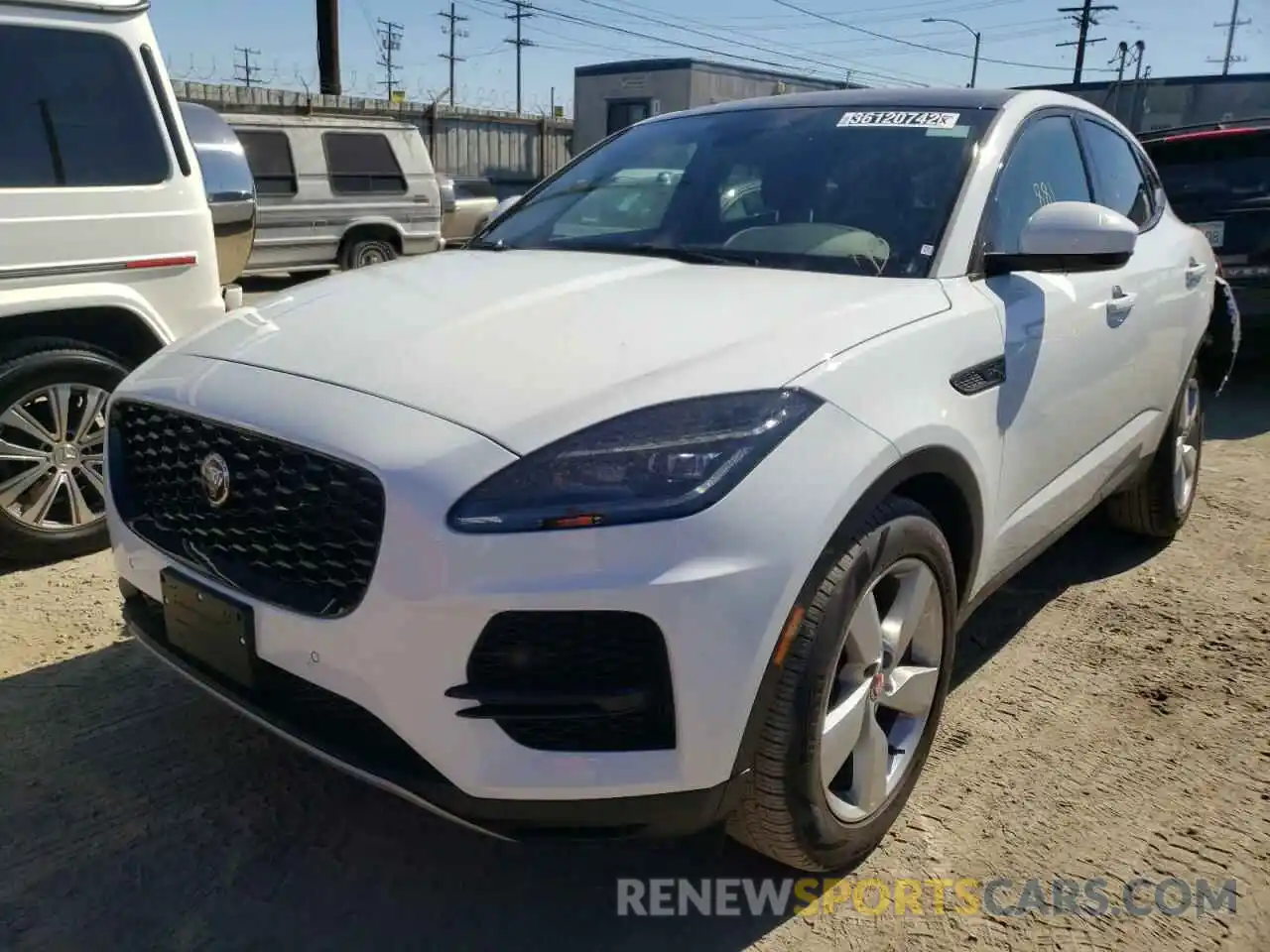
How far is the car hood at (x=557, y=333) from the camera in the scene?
198 cm

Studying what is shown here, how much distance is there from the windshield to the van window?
9449 mm

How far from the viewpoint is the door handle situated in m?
3.29

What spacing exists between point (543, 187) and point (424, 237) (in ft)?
32.1

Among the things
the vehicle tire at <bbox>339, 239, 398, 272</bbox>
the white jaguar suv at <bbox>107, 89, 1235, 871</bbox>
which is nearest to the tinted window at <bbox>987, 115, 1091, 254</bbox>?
the white jaguar suv at <bbox>107, 89, 1235, 871</bbox>

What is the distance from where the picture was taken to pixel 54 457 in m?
3.98

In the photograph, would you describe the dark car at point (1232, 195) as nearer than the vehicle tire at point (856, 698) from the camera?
No

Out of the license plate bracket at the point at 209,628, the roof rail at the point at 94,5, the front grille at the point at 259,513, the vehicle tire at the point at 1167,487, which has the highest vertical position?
the roof rail at the point at 94,5

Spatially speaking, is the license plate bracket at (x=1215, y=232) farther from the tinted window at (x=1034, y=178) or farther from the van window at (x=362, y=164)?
the van window at (x=362, y=164)

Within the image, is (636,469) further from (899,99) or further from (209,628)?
(899,99)

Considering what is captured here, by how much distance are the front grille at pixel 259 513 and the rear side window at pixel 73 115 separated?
6.40 ft

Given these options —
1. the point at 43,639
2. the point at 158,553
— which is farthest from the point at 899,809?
the point at 43,639

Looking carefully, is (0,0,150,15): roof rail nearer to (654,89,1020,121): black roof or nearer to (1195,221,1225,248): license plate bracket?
(654,89,1020,121): black roof

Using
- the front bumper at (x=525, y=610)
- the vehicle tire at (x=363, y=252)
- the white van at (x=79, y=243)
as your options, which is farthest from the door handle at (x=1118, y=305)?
the vehicle tire at (x=363, y=252)

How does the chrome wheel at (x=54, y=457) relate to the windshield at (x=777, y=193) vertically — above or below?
below
